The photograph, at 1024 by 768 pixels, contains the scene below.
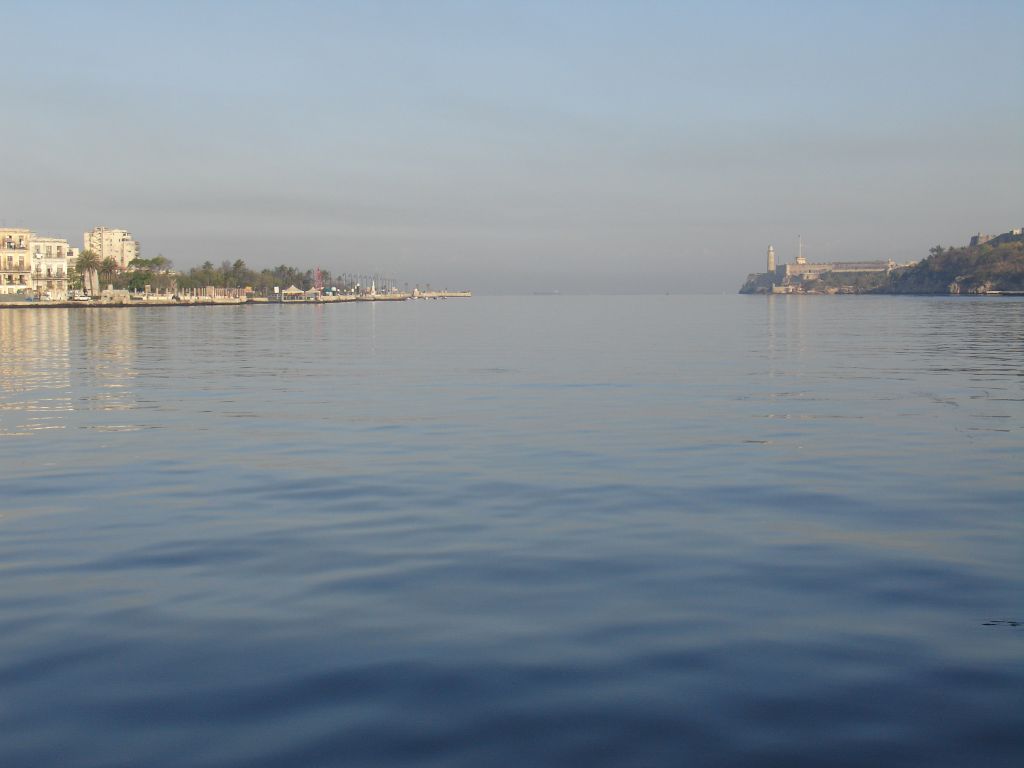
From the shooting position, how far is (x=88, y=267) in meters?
184

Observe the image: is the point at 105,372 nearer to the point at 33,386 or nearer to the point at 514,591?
the point at 33,386

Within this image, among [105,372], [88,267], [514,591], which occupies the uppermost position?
[88,267]

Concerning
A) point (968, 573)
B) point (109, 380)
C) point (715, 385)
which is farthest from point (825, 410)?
point (109, 380)

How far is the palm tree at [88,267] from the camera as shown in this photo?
18115 cm

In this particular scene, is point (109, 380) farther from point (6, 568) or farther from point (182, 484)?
point (6, 568)

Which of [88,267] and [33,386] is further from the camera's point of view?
[88,267]

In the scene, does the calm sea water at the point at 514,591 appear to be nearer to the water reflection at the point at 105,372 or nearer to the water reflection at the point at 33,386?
the water reflection at the point at 33,386

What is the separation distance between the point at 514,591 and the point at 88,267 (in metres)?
195

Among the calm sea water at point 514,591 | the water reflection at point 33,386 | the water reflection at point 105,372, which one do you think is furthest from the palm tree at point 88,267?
the calm sea water at point 514,591

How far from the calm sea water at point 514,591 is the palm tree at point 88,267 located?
17461cm

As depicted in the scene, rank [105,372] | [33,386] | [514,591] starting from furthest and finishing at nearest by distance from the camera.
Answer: [105,372] < [33,386] < [514,591]

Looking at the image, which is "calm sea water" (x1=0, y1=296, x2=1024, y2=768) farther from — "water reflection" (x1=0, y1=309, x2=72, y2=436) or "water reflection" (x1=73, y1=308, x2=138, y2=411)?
"water reflection" (x1=73, y1=308, x2=138, y2=411)

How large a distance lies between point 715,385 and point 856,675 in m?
23.8

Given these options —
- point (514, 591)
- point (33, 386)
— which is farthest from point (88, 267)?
point (514, 591)
